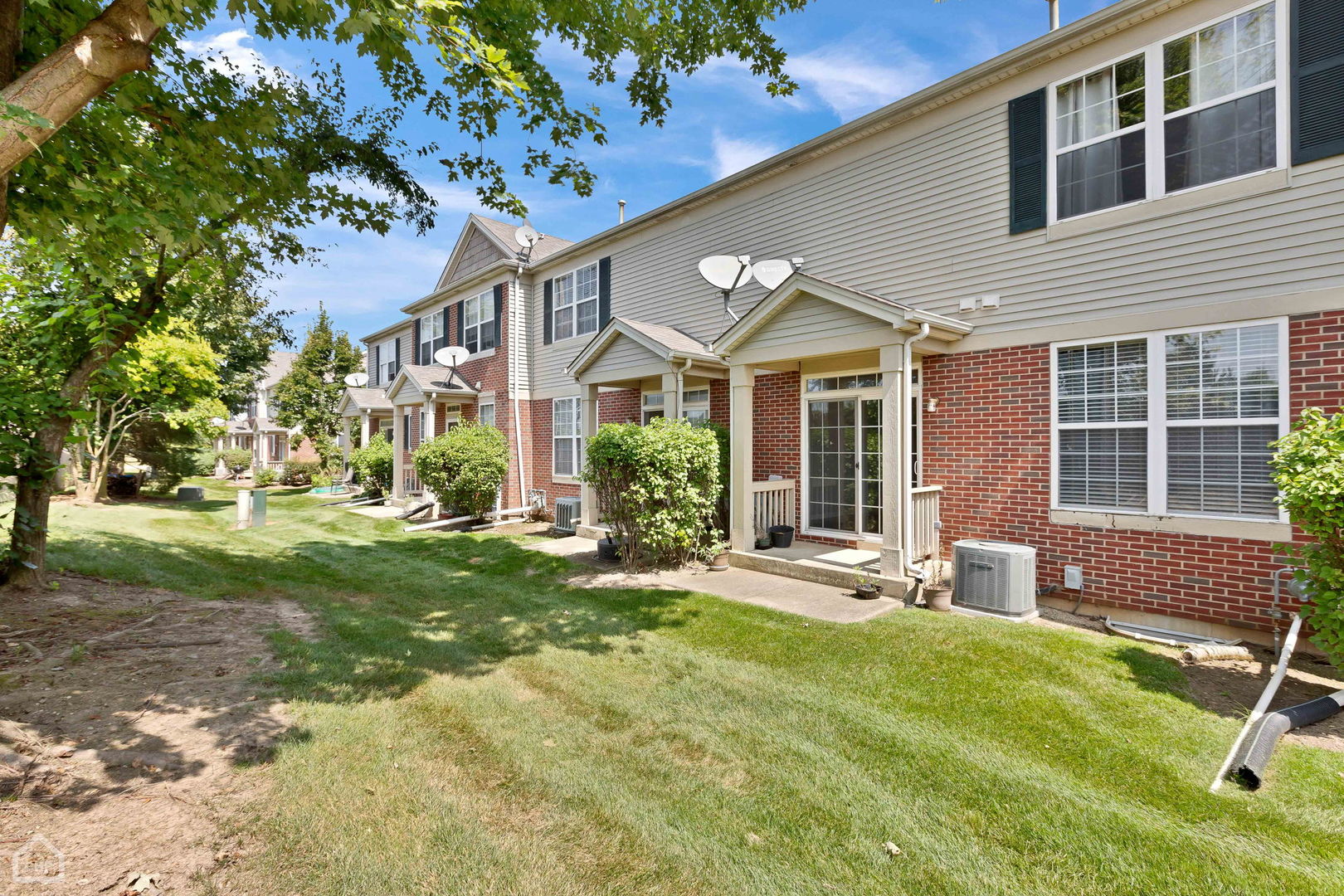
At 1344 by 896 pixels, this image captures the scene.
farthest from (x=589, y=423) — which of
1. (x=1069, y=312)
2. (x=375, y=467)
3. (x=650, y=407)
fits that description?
(x=375, y=467)

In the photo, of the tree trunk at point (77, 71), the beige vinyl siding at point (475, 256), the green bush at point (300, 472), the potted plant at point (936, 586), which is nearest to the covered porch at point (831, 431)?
the potted plant at point (936, 586)

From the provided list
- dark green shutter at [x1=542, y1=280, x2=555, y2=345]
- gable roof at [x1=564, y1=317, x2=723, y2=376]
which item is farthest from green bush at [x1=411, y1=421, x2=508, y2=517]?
gable roof at [x1=564, y1=317, x2=723, y2=376]

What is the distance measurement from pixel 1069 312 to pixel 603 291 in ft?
31.2

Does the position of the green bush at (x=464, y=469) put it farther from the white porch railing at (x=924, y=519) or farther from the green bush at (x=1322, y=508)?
the green bush at (x=1322, y=508)

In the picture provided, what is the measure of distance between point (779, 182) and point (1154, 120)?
5136 mm

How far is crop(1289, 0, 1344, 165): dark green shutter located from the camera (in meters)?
5.41

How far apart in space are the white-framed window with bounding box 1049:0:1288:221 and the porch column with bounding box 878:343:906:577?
2.55m

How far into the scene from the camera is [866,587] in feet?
23.4

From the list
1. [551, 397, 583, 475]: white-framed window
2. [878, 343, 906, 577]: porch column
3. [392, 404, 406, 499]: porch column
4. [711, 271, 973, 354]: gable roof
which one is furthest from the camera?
[392, 404, 406, 499]: porch column

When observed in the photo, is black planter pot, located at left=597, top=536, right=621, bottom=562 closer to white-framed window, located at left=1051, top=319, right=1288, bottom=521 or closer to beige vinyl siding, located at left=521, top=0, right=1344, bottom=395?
beige vinyl siding, located at left=521, top=0, right=1344, bottom=395

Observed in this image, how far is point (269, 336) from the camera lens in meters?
26.2

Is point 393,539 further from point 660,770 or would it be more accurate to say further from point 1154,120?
point 1154,120

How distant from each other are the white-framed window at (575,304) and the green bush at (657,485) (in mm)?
6198

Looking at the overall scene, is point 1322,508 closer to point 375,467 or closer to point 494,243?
point 494,243
